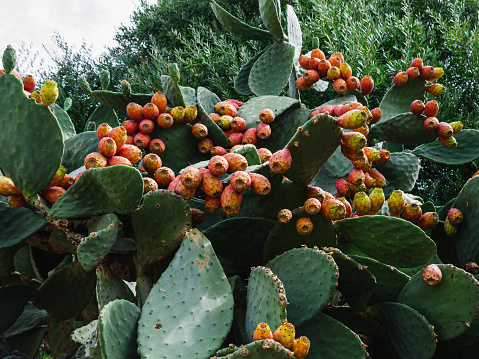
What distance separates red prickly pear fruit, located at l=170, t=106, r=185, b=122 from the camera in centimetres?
127

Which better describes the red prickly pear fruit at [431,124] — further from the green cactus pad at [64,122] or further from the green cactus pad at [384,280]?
the green cactus pad at [64,122]

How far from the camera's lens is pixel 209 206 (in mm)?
981

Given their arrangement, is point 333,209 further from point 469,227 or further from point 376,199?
point 469,227

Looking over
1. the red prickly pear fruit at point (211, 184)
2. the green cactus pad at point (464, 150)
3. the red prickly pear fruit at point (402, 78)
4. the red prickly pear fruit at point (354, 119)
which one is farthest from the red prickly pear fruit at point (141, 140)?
the green cactus pad at point (464, 150)

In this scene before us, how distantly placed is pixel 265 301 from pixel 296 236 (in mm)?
245

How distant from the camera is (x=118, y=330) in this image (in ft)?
2.80

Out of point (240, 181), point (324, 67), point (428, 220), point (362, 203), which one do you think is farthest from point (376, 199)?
point (324, 67)

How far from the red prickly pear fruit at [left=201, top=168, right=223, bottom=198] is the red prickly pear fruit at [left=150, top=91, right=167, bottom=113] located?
1.31ft

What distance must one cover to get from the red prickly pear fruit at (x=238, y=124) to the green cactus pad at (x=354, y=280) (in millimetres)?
516

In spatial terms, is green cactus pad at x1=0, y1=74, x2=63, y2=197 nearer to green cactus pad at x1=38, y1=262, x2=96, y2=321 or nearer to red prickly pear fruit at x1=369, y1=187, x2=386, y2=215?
green cactus pad at x1=38, y1=262, x2=96, y2=321

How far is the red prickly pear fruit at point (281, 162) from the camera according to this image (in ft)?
2.96

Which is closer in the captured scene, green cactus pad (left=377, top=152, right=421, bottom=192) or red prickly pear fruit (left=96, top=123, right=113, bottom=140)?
red prickly pear fruit (left=96, top=123, right=113, bottom=140)

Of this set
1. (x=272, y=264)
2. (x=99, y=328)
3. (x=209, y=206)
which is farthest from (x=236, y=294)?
(x=99, y=328)

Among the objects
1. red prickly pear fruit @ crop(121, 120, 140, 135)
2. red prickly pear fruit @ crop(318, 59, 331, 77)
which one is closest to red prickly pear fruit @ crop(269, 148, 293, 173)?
red prickly pear fruit @ crop(121, 120, 140, 135)
